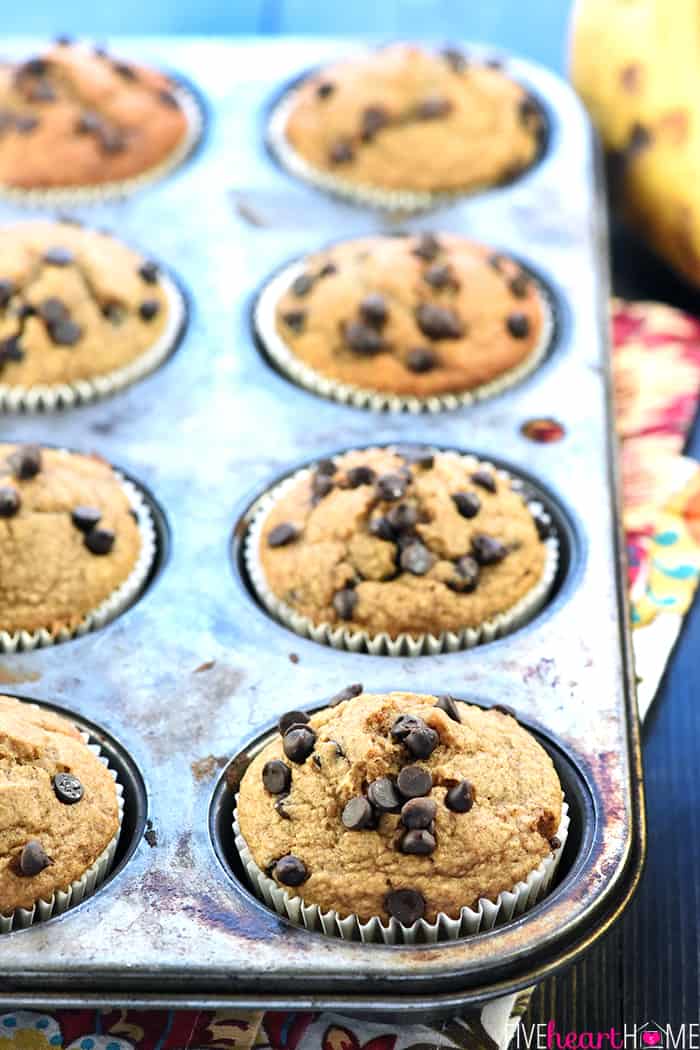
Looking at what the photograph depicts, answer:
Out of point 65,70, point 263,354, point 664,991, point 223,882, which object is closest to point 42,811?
point 223,882

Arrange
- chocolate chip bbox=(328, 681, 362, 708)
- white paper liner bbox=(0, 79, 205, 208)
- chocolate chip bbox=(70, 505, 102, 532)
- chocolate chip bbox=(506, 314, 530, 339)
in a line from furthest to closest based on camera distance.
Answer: white paper liner bbox=(0, 79, 205, 208)
chocolate chip bbox=(506, 314, 530, 339)
chocolate chip bbox=(70, 505, 102, 532)
chocolate chip bbox=(328, 681, 362, 708)

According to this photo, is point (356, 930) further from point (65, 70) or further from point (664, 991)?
point (65, 70)

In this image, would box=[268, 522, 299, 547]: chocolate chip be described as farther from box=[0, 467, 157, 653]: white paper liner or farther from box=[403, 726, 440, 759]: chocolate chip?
box=[403, 726, 440, 759]: chocolate chip

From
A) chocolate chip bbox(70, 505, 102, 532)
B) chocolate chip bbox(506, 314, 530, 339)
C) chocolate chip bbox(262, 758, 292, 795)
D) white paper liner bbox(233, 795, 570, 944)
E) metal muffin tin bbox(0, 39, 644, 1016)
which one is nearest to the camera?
metal muffin tin bbox(0, 39, 644, 1016)

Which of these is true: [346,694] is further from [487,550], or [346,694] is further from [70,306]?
[70,306]

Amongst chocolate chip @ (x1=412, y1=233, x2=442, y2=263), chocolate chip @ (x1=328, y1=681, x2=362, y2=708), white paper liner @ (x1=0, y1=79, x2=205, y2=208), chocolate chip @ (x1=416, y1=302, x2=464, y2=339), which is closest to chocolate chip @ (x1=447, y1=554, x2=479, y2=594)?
chocolate chip @ (x1=328, y1=681, x2=362, y2=708)

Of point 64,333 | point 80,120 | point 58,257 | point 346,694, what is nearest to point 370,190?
point 80,120

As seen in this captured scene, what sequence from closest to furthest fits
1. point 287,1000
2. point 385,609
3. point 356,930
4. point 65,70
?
1. point 287,1000
2. point 356,930
3. point 385,609
4. point 65,70
